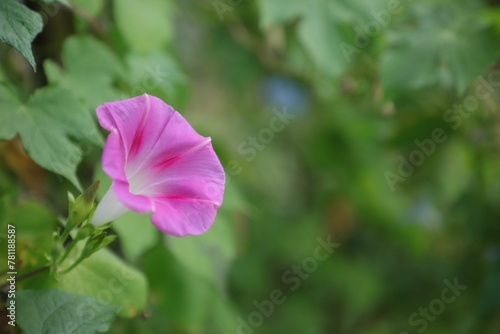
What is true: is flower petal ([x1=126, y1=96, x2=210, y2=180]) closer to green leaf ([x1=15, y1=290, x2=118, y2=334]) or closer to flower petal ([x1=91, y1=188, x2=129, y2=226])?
flower petal ([x1=91, y1=188, x2=129, y2=226])

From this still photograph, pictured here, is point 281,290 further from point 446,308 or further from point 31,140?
point 31,140

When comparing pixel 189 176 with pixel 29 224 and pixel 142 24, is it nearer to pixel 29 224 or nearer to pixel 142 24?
pixel 29 224

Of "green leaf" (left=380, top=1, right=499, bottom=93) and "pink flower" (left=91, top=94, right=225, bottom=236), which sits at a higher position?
"green leaf" (left=380, top=1, right=499, bottom=93)

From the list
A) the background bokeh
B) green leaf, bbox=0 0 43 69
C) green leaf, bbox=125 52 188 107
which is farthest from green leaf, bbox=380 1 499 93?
green leaf, bbox=0 0 43 69

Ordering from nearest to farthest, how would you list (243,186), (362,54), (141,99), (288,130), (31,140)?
(141,99) → (31,140) → (362,54) → (243,186) → (288,130)

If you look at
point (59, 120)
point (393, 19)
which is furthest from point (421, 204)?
point (59, 120)

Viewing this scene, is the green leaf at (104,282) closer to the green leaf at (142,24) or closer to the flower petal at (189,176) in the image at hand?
the flower petal at (189,176)

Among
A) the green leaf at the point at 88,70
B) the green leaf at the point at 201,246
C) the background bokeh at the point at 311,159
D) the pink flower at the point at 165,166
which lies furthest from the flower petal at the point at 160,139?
the green leaf at the point at 201,246

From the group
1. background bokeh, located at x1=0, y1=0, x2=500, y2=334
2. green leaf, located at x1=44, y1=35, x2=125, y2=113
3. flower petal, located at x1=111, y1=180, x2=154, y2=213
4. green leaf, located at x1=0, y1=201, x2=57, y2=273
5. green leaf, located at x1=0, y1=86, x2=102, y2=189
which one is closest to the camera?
flower petal, located at x1=111, y1=180, x2=154, y2=213

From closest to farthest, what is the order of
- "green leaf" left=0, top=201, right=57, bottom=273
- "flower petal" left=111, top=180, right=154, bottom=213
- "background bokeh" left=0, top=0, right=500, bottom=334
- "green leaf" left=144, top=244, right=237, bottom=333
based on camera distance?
"flower petal" left=111, top=180, right=154, bottom=213, "green leaf" left=0, top=201, right=57, bottom=273, "background bokeh" left=0, top=0, right=500, bottom=334, "green leaf" left=144, top=244, right=237, bottom=333
